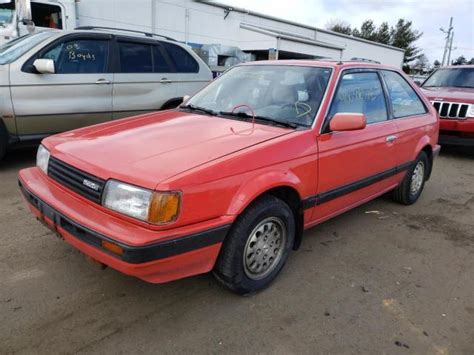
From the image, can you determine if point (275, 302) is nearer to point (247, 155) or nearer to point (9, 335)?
point (247, 155)

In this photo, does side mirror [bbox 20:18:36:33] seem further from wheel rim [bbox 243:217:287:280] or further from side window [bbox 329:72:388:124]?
wheel rim [bbox 243:217:287:280]

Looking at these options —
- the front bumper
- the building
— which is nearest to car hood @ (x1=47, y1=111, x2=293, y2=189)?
the front bumper

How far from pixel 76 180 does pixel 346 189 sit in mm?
2137

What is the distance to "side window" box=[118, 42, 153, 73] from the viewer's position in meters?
5.89

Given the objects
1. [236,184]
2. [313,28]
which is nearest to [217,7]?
[313,28]

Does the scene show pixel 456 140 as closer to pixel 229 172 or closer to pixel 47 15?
pixel 229 172

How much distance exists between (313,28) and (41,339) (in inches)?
1057

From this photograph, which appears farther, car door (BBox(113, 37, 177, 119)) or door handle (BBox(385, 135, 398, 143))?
car door (BBox(113, 37, 177, 119))

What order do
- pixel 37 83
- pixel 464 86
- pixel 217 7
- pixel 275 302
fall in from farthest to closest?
pixel 217 7, pixel 464 86, pixel 37 83, pixel 275 302

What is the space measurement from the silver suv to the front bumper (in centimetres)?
296

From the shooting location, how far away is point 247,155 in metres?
2.51

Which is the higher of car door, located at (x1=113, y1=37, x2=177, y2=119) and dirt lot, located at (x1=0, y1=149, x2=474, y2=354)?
car door, located at (x1=113, y1=37, x2=177, y2=119)

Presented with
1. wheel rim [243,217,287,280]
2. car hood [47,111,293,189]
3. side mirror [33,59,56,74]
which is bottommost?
wheel rim [243,217,287,280]

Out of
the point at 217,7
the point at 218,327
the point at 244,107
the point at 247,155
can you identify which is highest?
the point at 217,7
